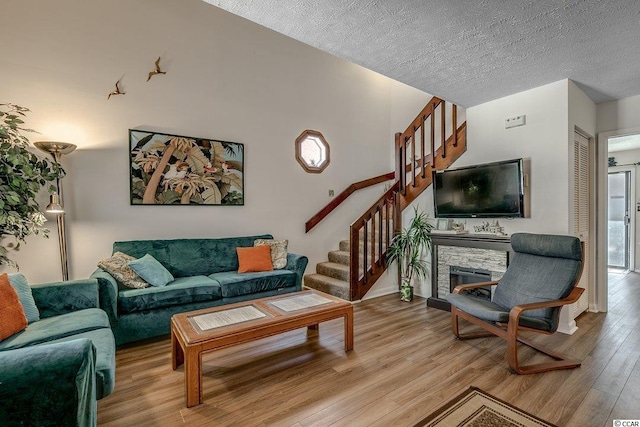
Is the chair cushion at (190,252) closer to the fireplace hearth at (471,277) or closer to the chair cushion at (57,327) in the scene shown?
the chair cushion at (57,327)

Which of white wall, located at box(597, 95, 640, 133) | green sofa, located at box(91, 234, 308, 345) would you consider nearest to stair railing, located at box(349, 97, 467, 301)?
green sofa, located at box(91, 234, 308, 345)

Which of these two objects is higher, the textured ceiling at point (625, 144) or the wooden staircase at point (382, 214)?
the textured ceiling at point (625, 144)

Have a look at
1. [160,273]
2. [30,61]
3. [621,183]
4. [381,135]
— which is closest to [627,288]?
[621,183]

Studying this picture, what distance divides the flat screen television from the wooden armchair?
0.57 metres

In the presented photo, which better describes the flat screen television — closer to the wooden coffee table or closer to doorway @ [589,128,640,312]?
the wooden coffee table

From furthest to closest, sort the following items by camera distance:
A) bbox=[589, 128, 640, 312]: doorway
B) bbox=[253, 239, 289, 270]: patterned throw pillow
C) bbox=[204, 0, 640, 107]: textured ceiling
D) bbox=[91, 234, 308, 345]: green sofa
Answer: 1. bbox=[589, 128, 640, 312]: doorway
2. bbox=[253, 239, 289, 270]: patterned throw pillow
3. bbox=[91, 234, 308, 345]: green sofa
4. bbox=[204, 0, 640, 107]: textured ceiling

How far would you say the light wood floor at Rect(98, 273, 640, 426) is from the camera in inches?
71.6

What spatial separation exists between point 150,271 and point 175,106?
6.74ft

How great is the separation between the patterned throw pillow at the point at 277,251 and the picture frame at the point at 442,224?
2.08 m

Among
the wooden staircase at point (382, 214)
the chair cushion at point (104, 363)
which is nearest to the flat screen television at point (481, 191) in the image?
the wooden staircase at point (382, 214)

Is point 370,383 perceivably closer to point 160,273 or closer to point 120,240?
point 160,273

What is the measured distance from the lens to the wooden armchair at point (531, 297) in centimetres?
229

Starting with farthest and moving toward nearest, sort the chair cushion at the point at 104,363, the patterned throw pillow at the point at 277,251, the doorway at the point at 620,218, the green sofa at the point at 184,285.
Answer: the doorway at the point at 620,218 < the patterned throw pillow at the point at 277,251 < the green sofa at the point at 184,285 < the chair cushion at the point at 104,363

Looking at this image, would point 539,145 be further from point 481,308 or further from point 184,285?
point 184,285
